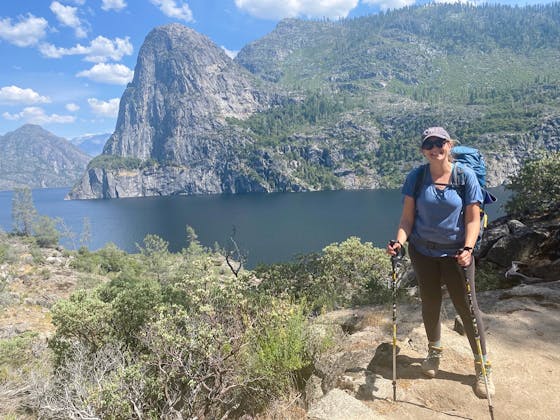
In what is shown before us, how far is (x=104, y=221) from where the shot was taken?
128125mm

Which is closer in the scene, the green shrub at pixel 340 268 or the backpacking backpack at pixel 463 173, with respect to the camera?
the backpacking backpack at pixel 463 173

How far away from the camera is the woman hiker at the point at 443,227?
3566mm

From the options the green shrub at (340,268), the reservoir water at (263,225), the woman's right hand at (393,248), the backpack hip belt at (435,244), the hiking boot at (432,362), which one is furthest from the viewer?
the reservoir water at (263,225)

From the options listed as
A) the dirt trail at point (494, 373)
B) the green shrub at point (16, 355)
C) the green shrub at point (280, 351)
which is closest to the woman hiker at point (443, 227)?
the dirt trail at point (494, 373)

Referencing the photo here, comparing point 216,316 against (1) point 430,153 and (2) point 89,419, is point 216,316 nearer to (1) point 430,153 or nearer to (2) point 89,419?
(2) point 89,419

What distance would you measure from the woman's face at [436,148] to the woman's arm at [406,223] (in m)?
0.51

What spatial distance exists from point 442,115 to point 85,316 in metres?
216

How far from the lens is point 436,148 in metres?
3.68

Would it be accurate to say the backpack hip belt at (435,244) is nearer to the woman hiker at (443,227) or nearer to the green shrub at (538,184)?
the woman hiker at (443,227)

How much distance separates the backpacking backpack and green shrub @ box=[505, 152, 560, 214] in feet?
82.9

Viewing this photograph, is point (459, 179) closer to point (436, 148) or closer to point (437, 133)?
point (436, 148)

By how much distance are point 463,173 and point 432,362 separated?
222 centimetres

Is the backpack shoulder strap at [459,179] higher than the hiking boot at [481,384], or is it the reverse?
the backpack shoulder strap at [459,179]

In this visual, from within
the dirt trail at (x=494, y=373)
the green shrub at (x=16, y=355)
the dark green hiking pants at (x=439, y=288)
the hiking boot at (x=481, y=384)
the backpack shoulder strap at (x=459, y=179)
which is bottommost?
the green shrub at (x=16, y=355)
